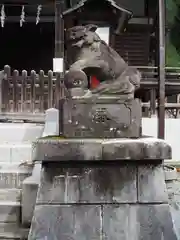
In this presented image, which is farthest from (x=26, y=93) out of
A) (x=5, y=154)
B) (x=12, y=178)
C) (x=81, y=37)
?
(x=81, y=37)

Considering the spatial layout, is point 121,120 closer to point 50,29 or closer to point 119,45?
point 119,45

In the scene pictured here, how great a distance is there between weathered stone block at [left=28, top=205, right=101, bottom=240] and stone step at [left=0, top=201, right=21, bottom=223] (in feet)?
4.45

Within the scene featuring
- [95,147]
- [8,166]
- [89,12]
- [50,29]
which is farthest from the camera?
[50,29]

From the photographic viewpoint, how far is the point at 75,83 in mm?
4445

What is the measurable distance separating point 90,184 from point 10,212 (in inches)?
67.5

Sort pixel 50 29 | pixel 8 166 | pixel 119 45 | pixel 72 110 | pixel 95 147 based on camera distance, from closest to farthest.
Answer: pixel 95 147, pixel 72 110, pixel 8 166, pixel 119 45, pixel 50 29

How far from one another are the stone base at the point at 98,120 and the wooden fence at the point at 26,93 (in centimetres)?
566

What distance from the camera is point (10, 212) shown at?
16.9 ft

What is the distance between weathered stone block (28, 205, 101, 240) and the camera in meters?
3.80

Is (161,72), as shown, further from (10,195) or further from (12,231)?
(12,231)

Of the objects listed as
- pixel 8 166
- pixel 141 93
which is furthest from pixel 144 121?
pixel 8 166

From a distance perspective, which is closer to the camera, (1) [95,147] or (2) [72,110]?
(1) [95,147]

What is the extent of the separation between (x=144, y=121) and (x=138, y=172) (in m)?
6.58

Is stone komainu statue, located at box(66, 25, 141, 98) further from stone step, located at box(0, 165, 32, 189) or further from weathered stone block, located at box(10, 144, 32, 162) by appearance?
weathered stone block, located at box(10, 144, 32, 162)
